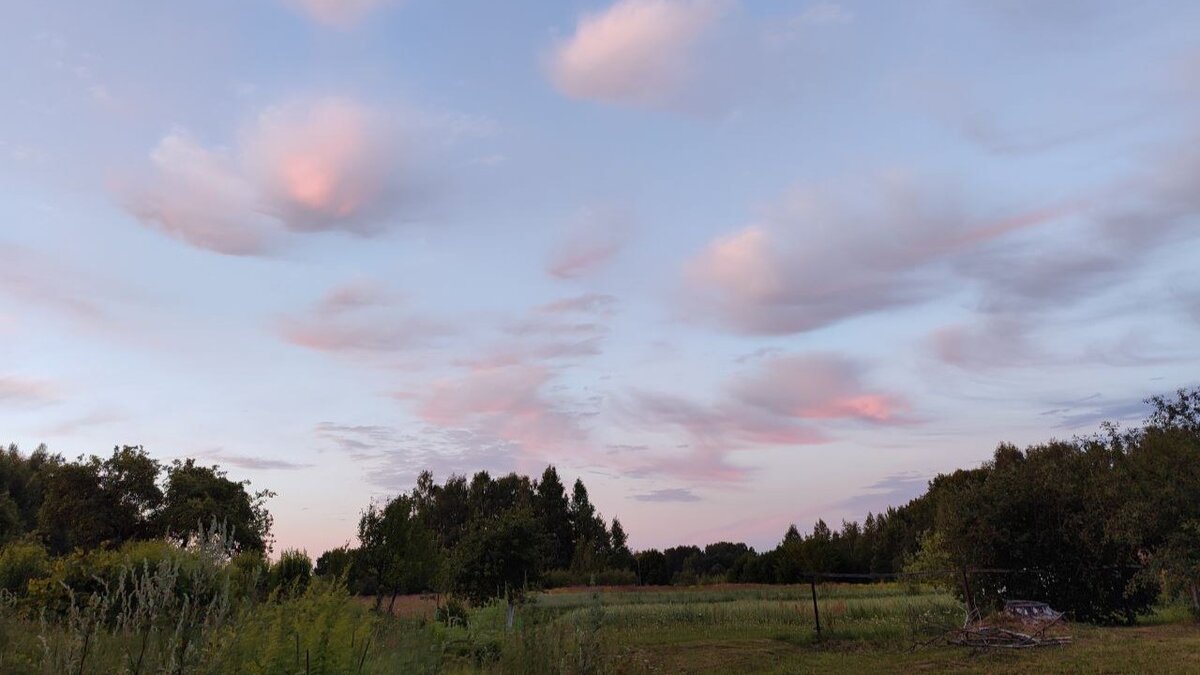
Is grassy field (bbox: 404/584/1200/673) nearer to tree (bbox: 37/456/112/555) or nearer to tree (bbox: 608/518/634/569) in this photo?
tree (bbox: 37/456/112/555)

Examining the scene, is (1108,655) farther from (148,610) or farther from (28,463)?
(28,463)

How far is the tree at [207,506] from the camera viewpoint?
137 ft

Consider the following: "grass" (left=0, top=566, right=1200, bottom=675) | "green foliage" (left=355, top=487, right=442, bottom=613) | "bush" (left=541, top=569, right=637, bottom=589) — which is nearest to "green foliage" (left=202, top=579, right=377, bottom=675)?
"grass" (left=0, top=566, right=1200, bottom=675)

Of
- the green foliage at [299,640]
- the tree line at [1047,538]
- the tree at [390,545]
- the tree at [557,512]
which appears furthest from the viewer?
the tree at [557,512]

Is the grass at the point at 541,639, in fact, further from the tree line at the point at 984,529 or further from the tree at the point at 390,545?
the tree at the point at 390,545

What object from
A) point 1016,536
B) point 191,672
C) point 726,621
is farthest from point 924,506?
point 191,672

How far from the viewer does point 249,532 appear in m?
44.1

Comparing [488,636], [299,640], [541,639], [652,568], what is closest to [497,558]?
[488,636]

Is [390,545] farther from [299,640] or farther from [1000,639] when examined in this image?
[299,640]

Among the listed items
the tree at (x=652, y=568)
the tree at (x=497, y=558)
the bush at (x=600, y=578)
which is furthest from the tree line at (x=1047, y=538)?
the tree at (x=652, y=568)

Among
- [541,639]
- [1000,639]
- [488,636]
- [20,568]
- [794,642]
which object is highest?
[20,568]

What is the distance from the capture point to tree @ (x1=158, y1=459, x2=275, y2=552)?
4175 centimetres

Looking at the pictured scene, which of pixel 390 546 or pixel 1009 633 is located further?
pixel 390 546

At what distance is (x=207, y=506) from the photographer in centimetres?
4200
